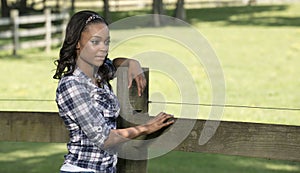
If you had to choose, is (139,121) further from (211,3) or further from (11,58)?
(211,3)

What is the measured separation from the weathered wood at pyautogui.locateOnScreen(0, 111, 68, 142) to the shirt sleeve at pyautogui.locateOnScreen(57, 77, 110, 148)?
0.67 metres

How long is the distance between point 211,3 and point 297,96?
33258 millimetres

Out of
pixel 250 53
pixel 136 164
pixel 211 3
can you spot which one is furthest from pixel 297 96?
pixel 211 3

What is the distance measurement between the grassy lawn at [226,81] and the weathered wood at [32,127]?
0.50 m

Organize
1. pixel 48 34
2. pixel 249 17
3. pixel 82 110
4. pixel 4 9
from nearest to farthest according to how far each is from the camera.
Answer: pixel 82 110 < pixel 48 34 < pixel 4 9 < pixel 249 17

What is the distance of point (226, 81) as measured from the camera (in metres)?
13.7

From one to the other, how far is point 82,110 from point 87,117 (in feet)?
0.11

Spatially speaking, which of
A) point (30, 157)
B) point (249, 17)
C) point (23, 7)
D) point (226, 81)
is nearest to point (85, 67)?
point (30, 157)

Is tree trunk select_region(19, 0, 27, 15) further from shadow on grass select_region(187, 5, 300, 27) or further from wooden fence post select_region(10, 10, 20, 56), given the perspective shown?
wooden fence post select_region(10, 10, 20, 56)

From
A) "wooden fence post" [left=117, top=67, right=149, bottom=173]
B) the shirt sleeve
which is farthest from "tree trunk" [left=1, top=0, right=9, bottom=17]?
the shirt sleeve

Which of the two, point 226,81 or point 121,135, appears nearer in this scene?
point 121,135

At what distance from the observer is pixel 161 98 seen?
10.2 feet

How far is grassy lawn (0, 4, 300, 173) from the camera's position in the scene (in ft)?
23.9

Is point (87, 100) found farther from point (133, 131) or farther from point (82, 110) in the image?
point (133, 131)
